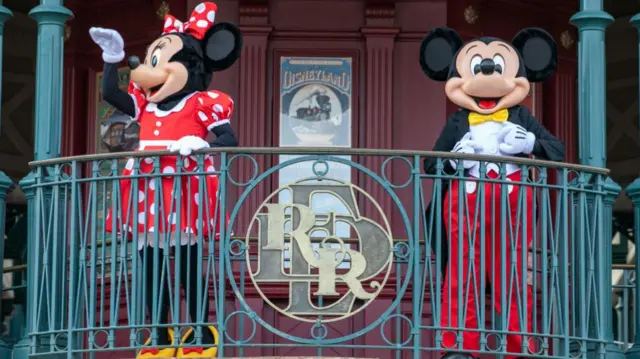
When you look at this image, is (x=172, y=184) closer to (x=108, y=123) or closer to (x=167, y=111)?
(x=167, y=111)

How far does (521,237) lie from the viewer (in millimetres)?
13359

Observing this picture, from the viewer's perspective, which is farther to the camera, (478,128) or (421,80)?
(421,80)

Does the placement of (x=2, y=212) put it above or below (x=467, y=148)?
below

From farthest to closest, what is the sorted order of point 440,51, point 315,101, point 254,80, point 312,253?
point 315,101 → point 254,80 → point 440,51 → point 312,253

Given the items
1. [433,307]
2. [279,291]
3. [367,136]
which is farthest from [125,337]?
[433,307]

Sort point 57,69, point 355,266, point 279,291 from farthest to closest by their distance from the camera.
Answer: point 279,291, point 57,69, point 355,266

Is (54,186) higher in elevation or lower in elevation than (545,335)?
higher

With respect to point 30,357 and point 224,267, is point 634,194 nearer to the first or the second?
point 224,267

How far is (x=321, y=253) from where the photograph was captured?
12.8m

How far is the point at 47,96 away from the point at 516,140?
9.45ft

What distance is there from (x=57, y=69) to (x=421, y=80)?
3.00m

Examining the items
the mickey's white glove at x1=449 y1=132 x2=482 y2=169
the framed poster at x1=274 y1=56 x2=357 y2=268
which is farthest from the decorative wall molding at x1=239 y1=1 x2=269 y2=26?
the mickey's white glove at x1=449 y1=132 x2=482 y2=169

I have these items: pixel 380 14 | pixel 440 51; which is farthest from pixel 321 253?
pixel 380 14

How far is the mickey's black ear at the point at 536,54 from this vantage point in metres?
14.2
